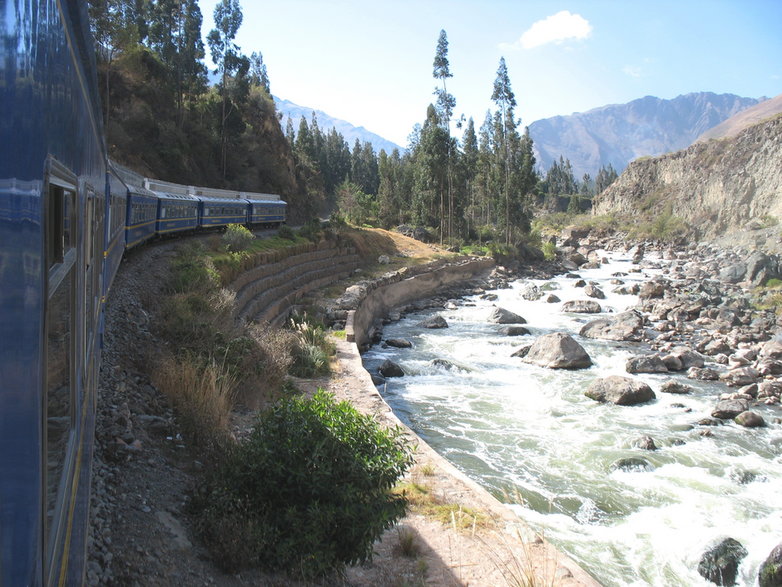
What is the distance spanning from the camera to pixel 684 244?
229 ft

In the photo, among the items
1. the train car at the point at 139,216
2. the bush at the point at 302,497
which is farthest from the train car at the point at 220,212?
the bush at the point at 302,497

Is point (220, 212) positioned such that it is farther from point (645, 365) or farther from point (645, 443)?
point (645, 443)

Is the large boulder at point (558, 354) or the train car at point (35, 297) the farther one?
the large boulder at point (558, 354)

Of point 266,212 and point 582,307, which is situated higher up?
point 266,212

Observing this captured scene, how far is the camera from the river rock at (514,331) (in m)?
23.9

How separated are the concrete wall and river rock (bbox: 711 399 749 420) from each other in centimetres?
1008

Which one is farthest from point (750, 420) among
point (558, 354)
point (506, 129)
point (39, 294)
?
point (506, 129)

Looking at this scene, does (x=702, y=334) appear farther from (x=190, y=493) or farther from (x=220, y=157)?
(x=220, y=157)

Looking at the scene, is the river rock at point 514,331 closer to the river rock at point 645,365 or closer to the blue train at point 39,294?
the river rock at point 645,365

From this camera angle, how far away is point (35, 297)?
1713 mm

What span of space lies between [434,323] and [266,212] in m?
15.0

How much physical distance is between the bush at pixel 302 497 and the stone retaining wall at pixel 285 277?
9345 mm

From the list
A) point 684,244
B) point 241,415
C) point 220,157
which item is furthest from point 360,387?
point 684,244

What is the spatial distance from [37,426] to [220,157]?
50156 mm
